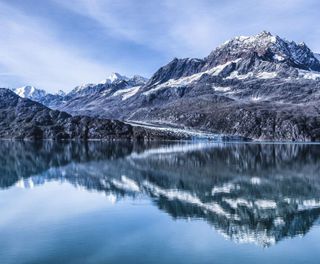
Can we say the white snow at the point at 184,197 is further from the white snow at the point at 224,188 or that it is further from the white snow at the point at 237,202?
the white snow at the point at 224,188

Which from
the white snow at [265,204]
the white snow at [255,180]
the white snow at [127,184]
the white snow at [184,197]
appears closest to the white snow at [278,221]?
the white snow at [184,197]

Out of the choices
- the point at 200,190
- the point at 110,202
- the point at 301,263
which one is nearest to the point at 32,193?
the point at 110,202

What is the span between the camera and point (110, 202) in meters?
64.1

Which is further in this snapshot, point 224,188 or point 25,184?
point 25,184

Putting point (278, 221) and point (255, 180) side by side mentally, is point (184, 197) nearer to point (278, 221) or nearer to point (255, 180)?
point (278, 221)

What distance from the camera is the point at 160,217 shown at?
5309cm

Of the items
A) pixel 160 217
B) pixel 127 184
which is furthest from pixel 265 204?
pixel 127 184

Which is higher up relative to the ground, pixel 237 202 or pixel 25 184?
pixel 25 184

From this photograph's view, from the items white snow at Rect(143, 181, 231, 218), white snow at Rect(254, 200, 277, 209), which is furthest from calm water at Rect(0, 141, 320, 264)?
white snow at Rect(143, 181, 231, 218)

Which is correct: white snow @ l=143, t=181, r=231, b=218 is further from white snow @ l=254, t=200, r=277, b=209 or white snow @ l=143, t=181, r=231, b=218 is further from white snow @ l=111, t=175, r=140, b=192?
white snow @ l=254, t=200, r=277, b=209

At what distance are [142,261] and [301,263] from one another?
12.5 m

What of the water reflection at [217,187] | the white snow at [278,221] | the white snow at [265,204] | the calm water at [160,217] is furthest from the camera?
the white snow at [265,204]

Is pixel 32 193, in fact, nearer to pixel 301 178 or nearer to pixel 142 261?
pixel 142 261

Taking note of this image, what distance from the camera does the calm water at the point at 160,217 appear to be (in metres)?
38.2
